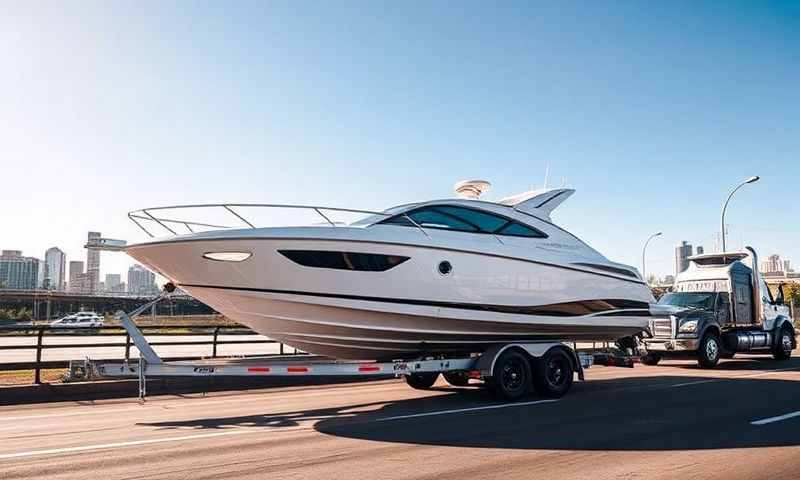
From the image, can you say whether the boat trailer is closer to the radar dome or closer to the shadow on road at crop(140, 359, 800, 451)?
the shadow on road at crop(140, 359, 800, 451)

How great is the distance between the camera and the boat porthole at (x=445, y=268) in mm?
9866

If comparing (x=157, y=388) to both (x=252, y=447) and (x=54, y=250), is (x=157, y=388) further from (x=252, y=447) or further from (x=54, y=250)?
(x=54, y=250)

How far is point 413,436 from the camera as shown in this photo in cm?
723

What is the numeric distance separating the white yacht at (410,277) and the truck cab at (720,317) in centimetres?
530

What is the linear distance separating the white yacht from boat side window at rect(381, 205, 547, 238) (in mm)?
19

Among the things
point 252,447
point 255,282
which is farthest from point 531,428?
point 255,282

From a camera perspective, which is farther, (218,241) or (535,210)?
(535,210)

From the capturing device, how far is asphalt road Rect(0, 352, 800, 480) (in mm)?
5668

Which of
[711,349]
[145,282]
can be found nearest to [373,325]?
[145,282]

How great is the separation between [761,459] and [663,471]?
1214mm

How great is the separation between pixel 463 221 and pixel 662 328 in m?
8.95

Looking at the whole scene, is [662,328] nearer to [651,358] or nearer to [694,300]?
[651,358]

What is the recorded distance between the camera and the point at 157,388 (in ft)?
39.4

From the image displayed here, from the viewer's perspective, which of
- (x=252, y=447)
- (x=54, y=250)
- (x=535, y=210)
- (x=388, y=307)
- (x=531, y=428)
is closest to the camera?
(x=252, y=447)
